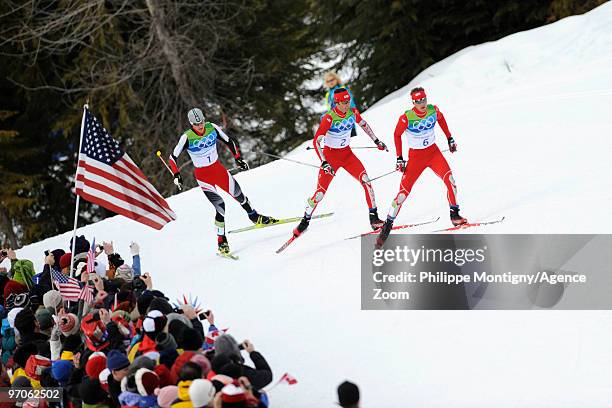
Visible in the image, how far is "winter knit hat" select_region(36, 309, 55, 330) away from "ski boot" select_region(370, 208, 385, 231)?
178 inches

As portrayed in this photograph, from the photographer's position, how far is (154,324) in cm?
592

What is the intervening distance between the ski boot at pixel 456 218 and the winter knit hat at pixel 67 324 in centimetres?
470

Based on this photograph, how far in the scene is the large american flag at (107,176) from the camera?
29.1 ft

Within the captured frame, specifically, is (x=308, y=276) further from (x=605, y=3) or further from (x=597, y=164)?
(x=605, y=3)

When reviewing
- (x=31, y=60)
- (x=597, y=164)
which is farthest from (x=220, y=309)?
(x=31, y=60)

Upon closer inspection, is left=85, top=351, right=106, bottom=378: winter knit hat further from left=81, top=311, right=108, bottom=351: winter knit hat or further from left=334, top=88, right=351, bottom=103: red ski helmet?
left=334, top=88, right=351, bottom=103: red ski helmet

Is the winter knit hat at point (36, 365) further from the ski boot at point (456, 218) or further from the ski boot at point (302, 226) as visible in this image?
the ski boot at point (456, 218)

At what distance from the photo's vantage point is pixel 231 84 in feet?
67.4

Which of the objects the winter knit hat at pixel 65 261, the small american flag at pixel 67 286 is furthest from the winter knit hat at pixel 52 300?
the winter knit hat at pixel 65 261

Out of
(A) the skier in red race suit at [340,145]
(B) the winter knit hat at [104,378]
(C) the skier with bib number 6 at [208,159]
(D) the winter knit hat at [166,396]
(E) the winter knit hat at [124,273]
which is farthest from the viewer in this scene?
(C) the skier with bib number 6 at [208,159]

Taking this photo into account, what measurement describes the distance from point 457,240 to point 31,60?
1553 centimetres

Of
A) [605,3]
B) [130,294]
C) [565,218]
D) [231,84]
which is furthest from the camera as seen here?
[231,84]

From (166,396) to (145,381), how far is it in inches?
7.4

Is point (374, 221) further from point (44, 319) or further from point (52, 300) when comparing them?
point (44, 319)
